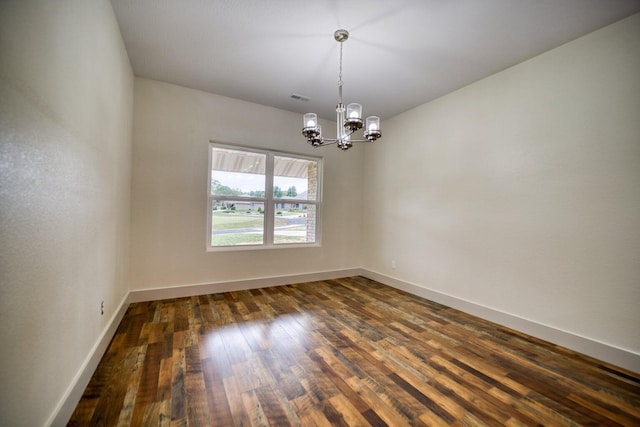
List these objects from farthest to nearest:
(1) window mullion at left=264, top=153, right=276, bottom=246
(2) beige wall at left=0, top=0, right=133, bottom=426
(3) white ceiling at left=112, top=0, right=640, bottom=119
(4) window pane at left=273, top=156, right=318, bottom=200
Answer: (4) window pane at left=273, top=156, right=318, bottom=200 → (1) window mullion at left=264, top=153, right=276, bottom=246 → (3) white ceiling at left=112, top=0, right=640, bottom=119 → (2) beige wall at left=0, top=0, right=133, bottom=426

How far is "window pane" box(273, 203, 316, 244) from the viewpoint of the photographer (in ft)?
14.3

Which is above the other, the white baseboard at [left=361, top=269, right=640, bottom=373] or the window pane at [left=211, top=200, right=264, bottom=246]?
the window pane at [left=211, top=200, right=264, bottom=246]

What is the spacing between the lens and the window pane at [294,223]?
14.3 ft

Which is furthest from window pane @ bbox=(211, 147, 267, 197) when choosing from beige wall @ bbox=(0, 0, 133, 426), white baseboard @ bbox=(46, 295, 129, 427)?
white baseboard @ bbox=(46, 295, 129, 427)

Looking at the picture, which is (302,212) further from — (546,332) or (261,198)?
(546,332)

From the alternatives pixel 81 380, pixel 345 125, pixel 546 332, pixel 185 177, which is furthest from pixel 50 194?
pixel 546 332

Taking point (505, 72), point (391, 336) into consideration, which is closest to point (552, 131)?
point (505, 72)

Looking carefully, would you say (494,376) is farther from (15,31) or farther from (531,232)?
(15,31)

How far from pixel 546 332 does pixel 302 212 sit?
3500 mm

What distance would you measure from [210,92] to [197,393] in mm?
3639

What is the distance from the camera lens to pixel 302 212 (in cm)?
461

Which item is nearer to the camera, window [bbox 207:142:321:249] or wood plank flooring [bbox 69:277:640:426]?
wood plank flooring [bbox 69:277:640:426]

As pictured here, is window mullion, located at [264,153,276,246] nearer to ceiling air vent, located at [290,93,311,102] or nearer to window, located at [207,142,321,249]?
window, located at [207,142,321,249]

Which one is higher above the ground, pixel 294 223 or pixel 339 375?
pixel 294 223
